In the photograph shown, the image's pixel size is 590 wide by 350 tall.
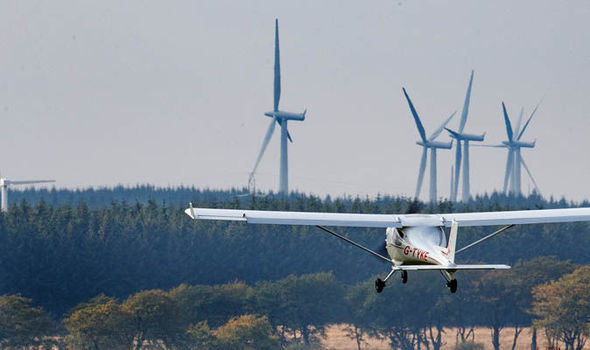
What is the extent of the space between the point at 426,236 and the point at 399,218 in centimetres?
168

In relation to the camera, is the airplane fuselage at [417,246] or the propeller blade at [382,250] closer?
the airplane fuselage at [417,246]

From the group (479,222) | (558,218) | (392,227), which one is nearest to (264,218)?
(392,227)

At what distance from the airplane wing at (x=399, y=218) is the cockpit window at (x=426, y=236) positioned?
871 millimetres

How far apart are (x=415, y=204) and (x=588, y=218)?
40.9 feet

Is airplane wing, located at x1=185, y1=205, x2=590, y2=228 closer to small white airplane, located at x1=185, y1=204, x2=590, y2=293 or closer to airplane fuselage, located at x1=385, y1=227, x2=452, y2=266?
small white airplane, located at x1=185, y1=204, x2=590, y2=293

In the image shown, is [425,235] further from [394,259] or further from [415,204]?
[415,204]

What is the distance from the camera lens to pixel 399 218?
60250 mm

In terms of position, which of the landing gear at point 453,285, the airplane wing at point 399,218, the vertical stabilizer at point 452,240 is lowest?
the landing gear at point 453,285

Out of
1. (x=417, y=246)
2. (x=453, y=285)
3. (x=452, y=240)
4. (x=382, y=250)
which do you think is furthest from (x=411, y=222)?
(x=382, y=250)

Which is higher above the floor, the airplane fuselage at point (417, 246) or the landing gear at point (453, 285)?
the airplane fuselage at point (417, 246)

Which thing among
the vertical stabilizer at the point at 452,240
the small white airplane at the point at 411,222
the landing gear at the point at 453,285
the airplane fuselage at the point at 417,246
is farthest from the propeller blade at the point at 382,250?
the landing gear at the point at 453,285

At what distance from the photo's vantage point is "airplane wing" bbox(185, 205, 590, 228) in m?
58.9

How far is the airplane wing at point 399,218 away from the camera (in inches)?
2320

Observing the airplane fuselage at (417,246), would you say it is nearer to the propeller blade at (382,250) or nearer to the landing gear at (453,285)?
the propeller blade at (382,250)
